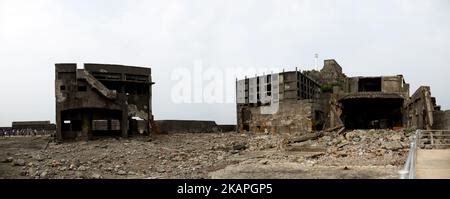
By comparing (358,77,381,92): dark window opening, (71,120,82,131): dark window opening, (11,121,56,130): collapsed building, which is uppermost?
(358,77,381,92): dark window opening

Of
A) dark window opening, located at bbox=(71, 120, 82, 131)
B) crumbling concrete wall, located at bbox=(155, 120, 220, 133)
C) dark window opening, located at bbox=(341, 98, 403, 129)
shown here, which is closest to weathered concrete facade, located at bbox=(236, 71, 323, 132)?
dark window opening, located at bbox=(341, 98, 403, 129)

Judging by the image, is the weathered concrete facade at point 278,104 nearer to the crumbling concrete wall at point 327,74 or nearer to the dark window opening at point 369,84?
the dark window opening at point 369,84

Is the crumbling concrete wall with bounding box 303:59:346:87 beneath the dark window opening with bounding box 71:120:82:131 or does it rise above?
above

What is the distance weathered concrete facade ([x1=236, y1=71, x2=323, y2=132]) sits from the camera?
30719mm

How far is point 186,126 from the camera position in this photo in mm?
38312

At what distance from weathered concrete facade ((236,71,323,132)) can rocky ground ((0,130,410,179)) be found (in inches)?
242

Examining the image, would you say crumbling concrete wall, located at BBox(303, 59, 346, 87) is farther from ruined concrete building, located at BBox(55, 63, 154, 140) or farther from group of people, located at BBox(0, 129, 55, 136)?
group of people, located at BBox(0, 129, 55, 136)

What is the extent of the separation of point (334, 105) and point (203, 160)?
1389cm

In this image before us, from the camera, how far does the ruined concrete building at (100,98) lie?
89.5ft

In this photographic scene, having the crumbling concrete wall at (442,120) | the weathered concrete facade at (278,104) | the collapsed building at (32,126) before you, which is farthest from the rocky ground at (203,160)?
the collapsed building at (32,126)

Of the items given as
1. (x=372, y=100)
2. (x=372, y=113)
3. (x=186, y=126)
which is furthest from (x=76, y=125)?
(x=372, y=113)

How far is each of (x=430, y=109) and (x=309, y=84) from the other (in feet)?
64.8
